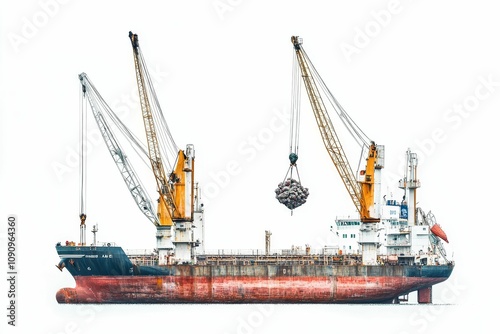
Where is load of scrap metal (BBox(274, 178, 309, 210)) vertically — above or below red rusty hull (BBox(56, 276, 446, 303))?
above

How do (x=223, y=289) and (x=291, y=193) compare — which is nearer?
(x=291, y=193)

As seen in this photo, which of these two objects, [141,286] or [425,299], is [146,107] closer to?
[141,286]

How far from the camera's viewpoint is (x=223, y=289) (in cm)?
10656

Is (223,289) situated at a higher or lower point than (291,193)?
lower

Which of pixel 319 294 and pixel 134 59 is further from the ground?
pixel 134 59

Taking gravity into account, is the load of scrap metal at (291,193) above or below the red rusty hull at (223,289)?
above

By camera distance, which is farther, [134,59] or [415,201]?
[415,201]

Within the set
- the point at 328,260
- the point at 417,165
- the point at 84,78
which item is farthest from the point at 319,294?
the point at 84,78

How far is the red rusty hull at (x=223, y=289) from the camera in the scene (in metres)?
106

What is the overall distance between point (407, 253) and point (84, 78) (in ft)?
70.9

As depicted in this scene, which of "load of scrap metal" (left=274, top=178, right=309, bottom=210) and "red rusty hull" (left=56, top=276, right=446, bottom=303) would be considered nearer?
"load of scrap metal" (left=274, top=178, right=309, bottom=210)

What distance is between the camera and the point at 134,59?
10538 cm

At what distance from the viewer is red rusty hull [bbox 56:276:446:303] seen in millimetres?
106375

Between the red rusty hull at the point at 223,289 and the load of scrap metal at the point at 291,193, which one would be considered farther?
the red rusty hull at the point at 223,289
